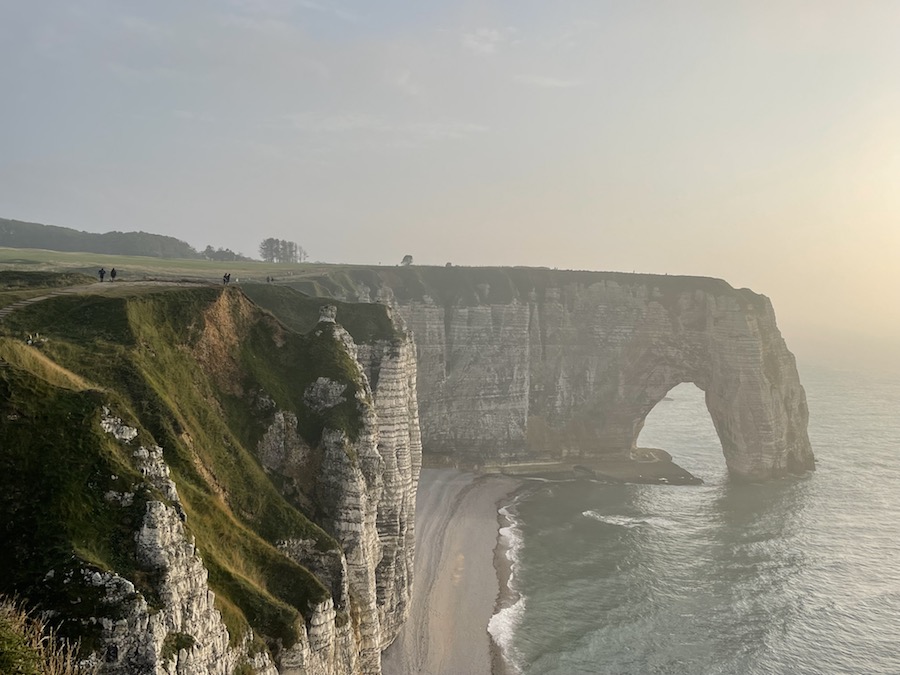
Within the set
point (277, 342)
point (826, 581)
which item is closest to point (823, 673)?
point (826, 581)

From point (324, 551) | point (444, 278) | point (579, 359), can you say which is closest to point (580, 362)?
point (579, 359)

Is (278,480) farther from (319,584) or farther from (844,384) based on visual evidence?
(844,384)

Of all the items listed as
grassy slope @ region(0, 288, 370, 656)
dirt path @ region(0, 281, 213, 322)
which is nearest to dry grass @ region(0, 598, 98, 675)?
grassy slope @ region(0, 288, 370, 656)

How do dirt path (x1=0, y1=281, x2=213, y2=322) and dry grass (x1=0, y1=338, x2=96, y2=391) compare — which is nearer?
dry grass (x1=0, y1=338, x2=96, y2=391)

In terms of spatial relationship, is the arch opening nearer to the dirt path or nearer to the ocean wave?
the ocean wave

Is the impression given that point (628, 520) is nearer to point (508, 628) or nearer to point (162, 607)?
point (508, 628)

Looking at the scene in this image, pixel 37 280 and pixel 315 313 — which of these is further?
pixel 315 313

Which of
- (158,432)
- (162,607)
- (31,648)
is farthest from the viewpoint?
(158,432)
